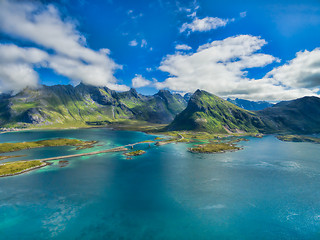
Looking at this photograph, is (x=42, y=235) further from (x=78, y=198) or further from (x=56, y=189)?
(x=56, y=189)

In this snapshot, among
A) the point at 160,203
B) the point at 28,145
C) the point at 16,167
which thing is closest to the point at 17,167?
the point at 16,167

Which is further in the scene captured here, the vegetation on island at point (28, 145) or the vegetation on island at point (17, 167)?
the vegetation on island at point (28, 145)

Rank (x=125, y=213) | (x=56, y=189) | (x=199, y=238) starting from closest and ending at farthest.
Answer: (x=199, y=238), (x=125, y=213), (x=56, y=189)

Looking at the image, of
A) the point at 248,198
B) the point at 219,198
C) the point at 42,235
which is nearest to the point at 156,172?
the point at 219,198

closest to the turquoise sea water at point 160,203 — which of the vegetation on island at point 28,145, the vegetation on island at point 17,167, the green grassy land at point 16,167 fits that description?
the vegetation on island at point 17,167

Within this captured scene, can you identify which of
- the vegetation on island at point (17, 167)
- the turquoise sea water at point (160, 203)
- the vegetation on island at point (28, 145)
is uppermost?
the vegetation on island at point (28, 145)

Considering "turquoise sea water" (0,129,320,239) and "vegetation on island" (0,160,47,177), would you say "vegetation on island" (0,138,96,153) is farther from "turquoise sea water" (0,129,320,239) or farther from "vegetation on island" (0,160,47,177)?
"turquoise sea water" (0,129,320,239)

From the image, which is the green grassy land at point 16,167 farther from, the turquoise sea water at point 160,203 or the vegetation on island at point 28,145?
the vegetation on island at point 28,145

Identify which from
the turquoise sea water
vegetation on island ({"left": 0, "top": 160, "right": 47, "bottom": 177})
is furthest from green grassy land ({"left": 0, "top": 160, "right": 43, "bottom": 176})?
the turquoise sea water

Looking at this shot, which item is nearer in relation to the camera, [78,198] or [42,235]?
[42,235]
